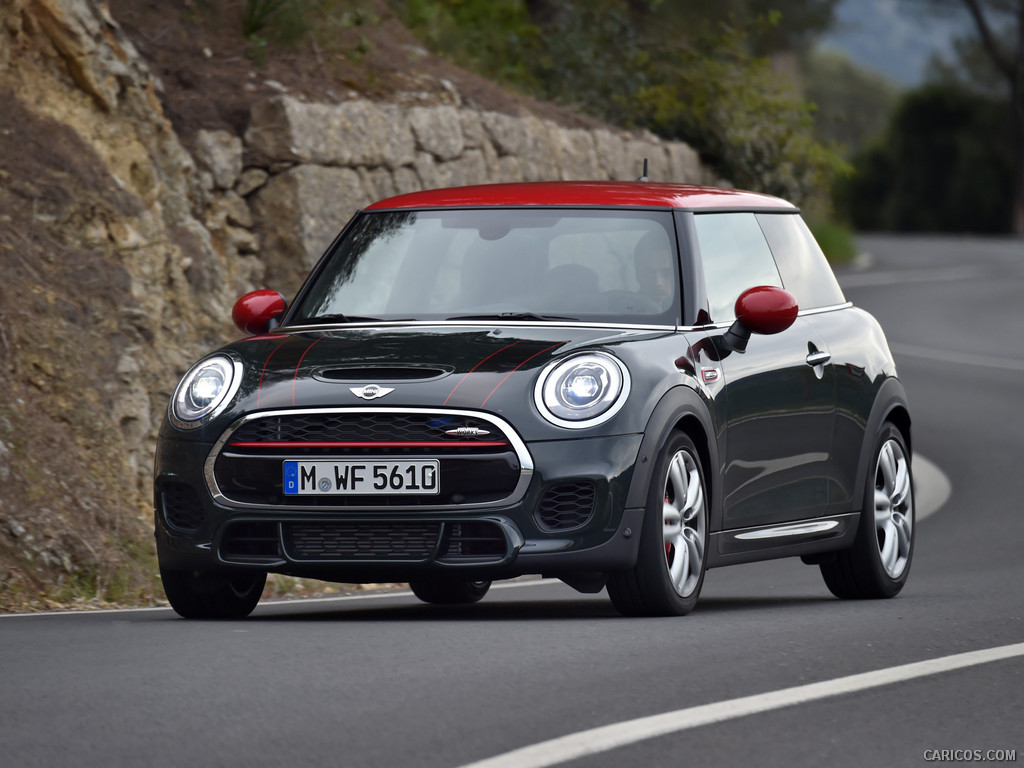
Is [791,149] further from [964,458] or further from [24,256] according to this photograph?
[24,256]

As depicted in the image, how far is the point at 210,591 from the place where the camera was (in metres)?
8.19

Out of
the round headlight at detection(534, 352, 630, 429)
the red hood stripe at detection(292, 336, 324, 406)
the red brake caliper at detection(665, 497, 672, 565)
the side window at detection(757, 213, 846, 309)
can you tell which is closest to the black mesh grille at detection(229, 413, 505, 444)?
the red hood stripe at detection(292, 336, 324, 406)

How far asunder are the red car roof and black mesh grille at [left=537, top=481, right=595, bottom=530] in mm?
1743

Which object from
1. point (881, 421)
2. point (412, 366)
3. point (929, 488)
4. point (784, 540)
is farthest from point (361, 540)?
point (929, 488)

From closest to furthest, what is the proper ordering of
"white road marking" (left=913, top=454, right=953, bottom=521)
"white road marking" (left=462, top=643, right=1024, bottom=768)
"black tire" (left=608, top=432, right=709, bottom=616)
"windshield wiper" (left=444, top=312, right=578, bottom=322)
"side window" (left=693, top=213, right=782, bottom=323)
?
"white road marking" (left=462, top=643, right=1024, bottom=768) → "black tire" (left=608, top=432, right=709, bottom=616) → "windshield wiper" (left=444, top=312, right=578, bottom=322) → "side window" (left=693, top=213, right=782, bottom=323) → "white road marking" (left=913, top=454, right=953, bottom=521)

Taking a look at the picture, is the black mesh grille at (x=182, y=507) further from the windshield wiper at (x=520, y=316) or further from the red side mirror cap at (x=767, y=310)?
the red side mirror cap at (x=767, y=310)

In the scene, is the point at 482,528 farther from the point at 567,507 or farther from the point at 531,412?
the point at 531,412

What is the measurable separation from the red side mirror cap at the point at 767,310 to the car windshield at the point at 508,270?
0.96 feet

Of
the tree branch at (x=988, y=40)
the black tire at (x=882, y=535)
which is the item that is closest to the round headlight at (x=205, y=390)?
the black tire at (x=882, y=535)

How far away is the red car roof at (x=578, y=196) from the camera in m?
8.82

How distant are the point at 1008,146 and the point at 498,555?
80507mm

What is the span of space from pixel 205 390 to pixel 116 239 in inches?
239

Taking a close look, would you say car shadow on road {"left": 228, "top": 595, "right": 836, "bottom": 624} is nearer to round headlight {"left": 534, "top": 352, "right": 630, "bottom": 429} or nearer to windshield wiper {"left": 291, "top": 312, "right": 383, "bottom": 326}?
round headlight {"left": 534, "top": 352, "right": 630, "bottom": 429}

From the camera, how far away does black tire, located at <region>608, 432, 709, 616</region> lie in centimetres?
764
